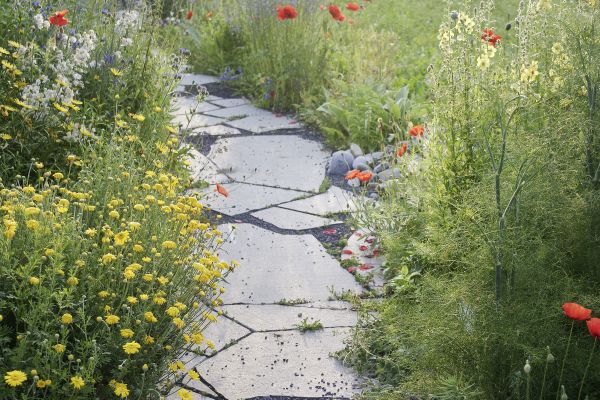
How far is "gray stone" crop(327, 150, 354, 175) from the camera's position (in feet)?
16.9

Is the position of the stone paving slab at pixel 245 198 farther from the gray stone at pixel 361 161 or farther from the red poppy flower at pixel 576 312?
the red poppy flower at pixel 576 312

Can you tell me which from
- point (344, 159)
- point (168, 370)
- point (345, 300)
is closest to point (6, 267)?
point (168, 370)

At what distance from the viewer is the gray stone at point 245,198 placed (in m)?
4.52

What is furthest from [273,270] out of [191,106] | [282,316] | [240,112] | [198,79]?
[198,79]

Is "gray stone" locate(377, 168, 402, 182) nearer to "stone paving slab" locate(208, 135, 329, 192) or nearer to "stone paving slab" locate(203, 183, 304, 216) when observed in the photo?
"stone paving slab" locate(208, 135, 329, 192)

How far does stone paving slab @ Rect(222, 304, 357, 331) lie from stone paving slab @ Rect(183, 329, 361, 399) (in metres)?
0.07

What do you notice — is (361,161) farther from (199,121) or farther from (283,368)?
(283,368)

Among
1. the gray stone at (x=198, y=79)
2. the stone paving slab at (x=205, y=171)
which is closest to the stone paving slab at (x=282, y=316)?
the stone paving slab at (x=205, y=171)

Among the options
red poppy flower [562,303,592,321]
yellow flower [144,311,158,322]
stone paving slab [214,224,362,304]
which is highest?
red poppy flower [562,303,592,321]

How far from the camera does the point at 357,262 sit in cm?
387

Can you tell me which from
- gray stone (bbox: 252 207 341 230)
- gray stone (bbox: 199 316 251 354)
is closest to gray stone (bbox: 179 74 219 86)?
gray stone (bbox: 252 207 341 230)

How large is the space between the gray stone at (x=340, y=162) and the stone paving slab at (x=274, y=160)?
8 centimetres

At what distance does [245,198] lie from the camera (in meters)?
4.66

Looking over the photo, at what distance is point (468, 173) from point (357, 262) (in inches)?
29.5
